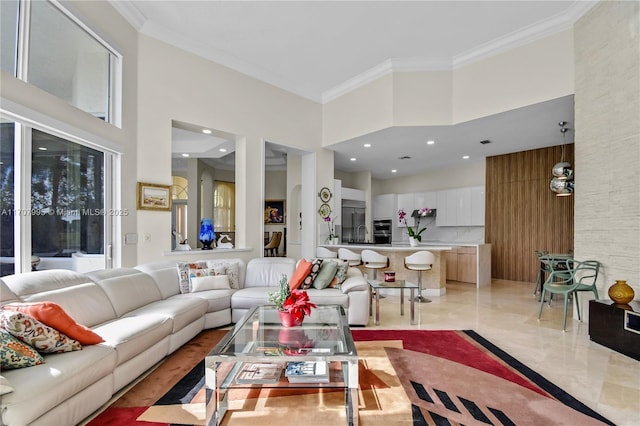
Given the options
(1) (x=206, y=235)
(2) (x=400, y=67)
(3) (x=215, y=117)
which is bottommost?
(1) (x=206, y=235)

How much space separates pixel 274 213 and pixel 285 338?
792 centimetres

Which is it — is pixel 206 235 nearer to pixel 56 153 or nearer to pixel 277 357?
pixel 56 153

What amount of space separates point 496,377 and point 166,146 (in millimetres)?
4805

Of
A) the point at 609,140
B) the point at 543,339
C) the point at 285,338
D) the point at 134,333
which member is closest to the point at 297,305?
the point at 285,338

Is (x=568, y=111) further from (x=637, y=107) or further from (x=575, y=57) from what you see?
(x=637, y=107)

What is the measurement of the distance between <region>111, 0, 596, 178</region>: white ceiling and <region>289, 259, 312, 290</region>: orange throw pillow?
114 inches

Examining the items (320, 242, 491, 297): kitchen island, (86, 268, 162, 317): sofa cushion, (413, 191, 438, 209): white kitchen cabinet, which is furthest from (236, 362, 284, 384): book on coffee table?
(413, 191, 438, 209): white kitchen cabinet

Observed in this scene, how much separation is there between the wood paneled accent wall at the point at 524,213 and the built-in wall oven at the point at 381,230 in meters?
2.60

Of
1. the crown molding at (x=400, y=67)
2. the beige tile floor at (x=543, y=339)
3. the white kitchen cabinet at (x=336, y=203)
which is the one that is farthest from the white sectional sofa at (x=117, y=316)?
the crown molding at (x=400, y=67)

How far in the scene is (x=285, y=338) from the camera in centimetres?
240

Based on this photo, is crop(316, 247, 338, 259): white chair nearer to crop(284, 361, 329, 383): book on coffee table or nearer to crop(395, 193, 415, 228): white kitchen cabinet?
crop(395, 193, 415, 228): white kitchen cabinet

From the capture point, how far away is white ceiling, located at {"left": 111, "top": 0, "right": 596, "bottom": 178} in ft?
13.1

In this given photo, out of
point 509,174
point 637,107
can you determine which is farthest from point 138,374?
point 509,174

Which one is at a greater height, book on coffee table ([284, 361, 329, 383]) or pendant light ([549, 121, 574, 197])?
pendant light ([549, 121, 574, 197])
